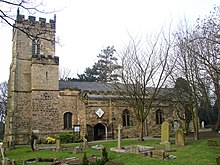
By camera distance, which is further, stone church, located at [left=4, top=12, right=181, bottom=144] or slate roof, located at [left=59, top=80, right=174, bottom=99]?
slate roof, located at [left=59, top=80, right=174, bottom=99]

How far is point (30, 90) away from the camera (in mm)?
29203

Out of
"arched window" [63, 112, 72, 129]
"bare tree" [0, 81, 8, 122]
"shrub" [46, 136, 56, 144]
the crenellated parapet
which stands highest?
the crenellated parapet

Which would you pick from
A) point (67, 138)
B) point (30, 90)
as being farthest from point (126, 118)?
point (30, 90)

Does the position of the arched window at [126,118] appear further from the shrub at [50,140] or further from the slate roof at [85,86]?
the shrub at [50,140]

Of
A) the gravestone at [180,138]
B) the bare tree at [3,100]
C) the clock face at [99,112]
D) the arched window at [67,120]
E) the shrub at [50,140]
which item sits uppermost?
the bare tree at [3,100]

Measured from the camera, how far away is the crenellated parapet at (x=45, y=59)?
28.9 metres

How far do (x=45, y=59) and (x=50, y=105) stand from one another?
17.3 feet

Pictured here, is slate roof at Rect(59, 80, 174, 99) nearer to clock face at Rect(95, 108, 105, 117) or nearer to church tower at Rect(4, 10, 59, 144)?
church tower at Rect(4, 10, 59, 144)

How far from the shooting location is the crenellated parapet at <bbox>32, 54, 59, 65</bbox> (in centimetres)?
2894

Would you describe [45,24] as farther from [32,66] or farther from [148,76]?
[148,76]

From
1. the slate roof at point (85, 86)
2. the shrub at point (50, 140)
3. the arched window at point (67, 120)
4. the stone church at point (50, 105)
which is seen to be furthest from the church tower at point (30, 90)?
the slate roof at point (85, 86)

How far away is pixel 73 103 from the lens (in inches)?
1165

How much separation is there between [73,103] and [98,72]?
2525 cm

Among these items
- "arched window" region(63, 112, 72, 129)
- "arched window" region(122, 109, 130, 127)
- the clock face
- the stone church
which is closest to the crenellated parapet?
the stone church
